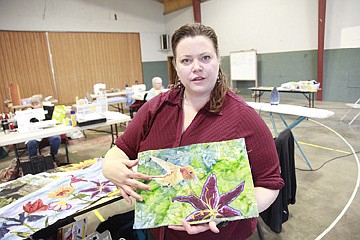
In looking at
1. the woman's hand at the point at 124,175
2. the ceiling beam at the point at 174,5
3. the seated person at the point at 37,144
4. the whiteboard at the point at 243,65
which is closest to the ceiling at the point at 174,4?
the ceiling beam at the point at 174,5

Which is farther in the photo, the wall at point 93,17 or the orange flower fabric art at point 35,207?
the wall at point 93,17

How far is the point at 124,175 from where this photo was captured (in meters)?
0.85

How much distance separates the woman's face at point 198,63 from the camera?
870 millimetres

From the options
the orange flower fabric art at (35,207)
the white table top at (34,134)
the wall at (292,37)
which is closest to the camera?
the orange flower fabric art at (35,207)

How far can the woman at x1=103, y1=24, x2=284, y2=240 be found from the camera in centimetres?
85

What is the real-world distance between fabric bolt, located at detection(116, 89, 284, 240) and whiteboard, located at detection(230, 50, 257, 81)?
858 cm

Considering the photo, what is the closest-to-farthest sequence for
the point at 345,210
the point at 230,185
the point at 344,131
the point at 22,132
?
the point at 230,185
the point at 345,210
the point at 22,132
the point at 344,131

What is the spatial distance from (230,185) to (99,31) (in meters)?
11.4

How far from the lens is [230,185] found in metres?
0.77

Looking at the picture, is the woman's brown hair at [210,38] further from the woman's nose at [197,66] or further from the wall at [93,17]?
the wall at [93,17]

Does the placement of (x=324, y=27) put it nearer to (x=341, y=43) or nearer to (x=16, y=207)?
(x=341, y=43)

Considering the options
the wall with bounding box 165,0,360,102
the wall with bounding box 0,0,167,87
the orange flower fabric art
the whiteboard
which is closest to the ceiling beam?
the wall with bounding box 0,0,167,87

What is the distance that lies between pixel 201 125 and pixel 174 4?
1237cm

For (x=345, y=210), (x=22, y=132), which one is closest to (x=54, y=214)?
(x=22, y=132)
